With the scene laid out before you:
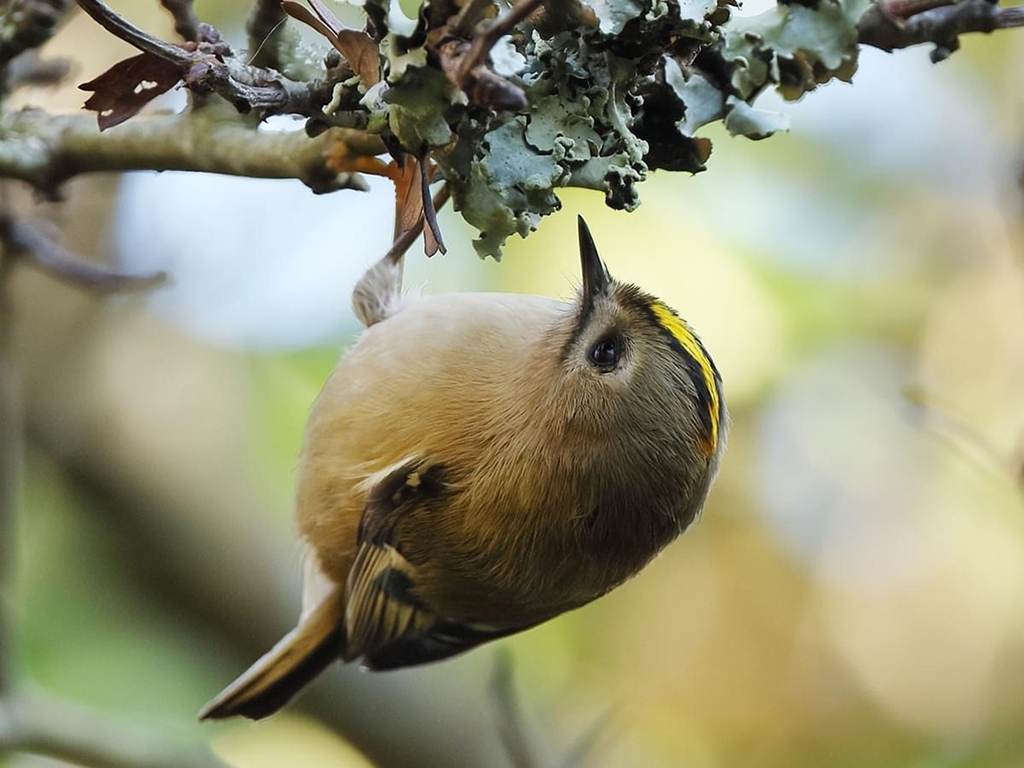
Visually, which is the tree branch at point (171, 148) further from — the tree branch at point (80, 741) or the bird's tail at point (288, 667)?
the tree branch at point (80, 741)

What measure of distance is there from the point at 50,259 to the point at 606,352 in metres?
1.00

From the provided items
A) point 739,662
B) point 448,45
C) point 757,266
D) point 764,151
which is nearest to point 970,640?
point 739,662

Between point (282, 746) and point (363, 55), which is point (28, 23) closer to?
point (363, 55)

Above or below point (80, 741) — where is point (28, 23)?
above

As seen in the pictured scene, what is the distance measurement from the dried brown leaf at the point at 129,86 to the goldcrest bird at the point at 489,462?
30.7 inches

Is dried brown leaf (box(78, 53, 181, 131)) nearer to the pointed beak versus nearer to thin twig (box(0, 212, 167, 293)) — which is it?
the pointed beak

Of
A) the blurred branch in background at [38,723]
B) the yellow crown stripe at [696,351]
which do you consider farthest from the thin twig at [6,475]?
the yellow crown stripe at [696,351]

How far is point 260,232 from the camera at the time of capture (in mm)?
3127

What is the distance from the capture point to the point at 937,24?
1.19 meters

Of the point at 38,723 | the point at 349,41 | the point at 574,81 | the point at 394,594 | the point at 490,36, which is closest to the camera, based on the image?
the point at 490,36

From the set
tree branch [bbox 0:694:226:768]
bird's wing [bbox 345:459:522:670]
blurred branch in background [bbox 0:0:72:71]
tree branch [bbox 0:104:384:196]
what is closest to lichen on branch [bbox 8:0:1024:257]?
tree branch [bbox 0:104:384:196]

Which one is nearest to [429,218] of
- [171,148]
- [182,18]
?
[182,18]

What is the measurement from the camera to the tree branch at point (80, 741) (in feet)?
7.70

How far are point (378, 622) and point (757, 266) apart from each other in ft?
8.79
